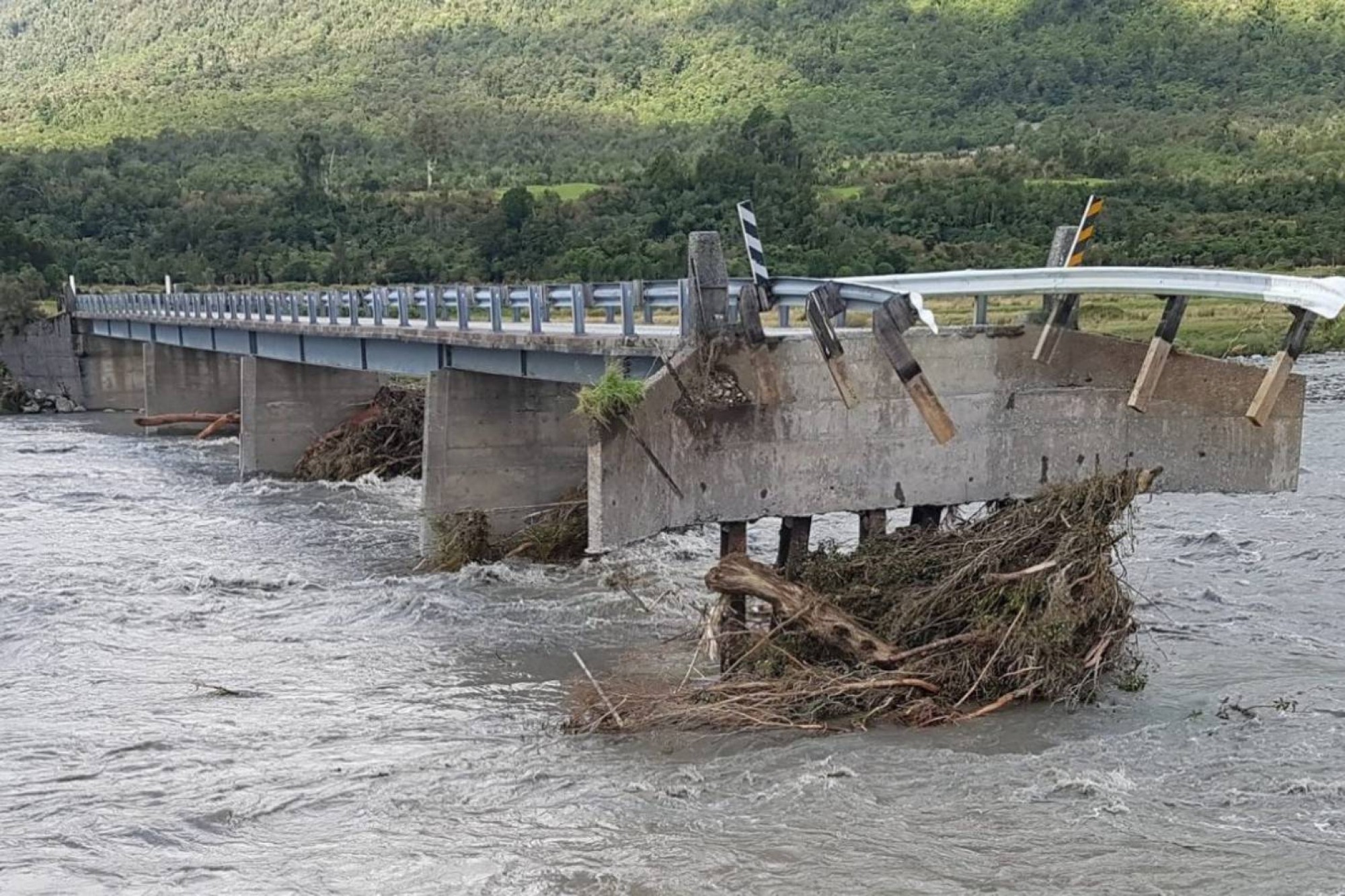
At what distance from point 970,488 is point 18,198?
10533 centimetres

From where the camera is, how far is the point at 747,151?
99.6 m

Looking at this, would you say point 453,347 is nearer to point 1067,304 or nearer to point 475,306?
point 475,306

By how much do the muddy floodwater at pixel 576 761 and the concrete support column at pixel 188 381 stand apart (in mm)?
31880

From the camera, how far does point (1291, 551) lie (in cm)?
2028

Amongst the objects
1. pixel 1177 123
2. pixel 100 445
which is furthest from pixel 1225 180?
pixel 100 445

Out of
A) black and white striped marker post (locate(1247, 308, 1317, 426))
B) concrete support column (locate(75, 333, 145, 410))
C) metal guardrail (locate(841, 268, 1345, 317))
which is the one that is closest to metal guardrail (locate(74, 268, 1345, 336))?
metal guardrail (locate(841, 268, 1345, 317))

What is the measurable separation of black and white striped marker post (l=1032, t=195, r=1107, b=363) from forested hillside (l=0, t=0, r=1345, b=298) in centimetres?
4637

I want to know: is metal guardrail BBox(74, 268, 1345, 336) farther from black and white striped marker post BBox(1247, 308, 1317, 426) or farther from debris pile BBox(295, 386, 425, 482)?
debris pile BBox(295, 386, 425, 482)

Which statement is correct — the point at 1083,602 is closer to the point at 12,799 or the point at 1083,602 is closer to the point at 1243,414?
the point at 1243,414

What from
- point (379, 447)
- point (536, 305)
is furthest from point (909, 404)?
point (379, 447)

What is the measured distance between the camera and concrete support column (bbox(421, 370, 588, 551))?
23.9 metres

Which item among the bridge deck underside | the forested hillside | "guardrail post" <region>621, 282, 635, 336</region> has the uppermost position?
the forested hillside

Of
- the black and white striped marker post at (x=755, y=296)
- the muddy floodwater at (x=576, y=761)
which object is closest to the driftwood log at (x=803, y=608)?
the muddy floodwater at (x=576, y=761)

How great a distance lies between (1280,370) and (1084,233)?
240 cm
